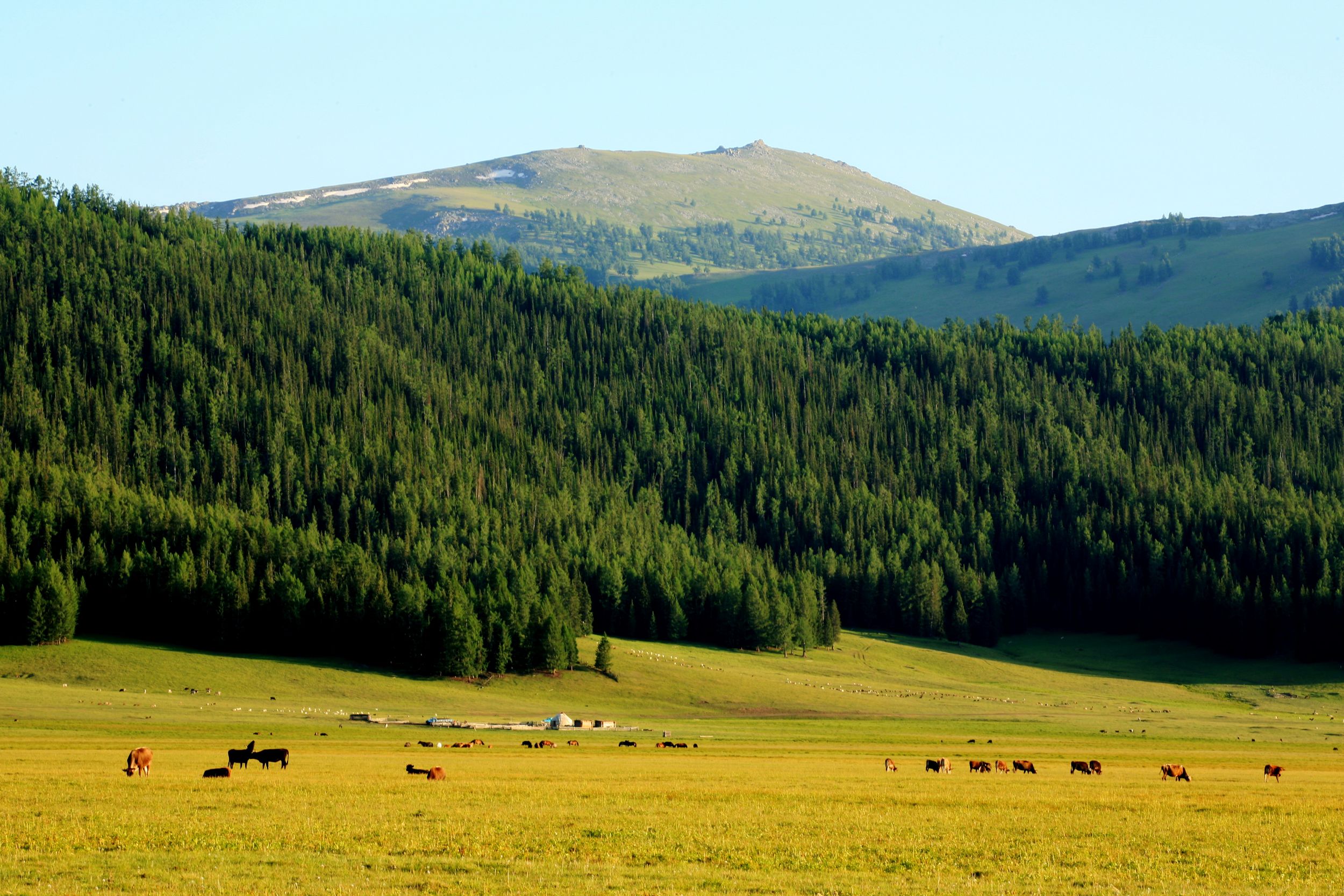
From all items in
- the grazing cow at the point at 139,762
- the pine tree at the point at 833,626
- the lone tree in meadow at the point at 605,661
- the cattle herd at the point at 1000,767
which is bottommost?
the pine tree at the point at 833,626

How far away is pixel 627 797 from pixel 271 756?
19.2 meters

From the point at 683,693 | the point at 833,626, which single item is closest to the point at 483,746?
the point at 683,693

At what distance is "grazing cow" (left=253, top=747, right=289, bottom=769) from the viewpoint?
59.4 metres

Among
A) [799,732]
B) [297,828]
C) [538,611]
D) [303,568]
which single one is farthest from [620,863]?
[303,568]

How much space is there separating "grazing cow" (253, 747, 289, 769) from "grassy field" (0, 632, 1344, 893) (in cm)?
126

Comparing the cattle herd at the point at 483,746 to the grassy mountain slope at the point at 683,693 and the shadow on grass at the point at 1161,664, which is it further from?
the shadow on grass at the point at 1161,664

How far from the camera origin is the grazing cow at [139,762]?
53406 mm

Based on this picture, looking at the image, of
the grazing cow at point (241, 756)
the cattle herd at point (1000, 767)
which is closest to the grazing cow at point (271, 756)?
the grazing cow at point (241, 756)

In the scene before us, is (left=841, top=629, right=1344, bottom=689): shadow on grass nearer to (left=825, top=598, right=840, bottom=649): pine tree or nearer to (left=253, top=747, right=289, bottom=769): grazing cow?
(left=825, top=598, right=840, bottom=649): pine tree

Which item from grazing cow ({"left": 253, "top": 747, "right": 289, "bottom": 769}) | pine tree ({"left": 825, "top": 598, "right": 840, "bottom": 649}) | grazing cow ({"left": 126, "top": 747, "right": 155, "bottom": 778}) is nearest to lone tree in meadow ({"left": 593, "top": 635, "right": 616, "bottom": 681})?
pine tree ({"left": 825, "top": 598, "right": 840, "bottom": 649})

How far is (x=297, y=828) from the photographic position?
37.8 metres

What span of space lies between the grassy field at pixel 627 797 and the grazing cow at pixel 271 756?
1259 mm

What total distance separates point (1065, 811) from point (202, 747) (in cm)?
4750

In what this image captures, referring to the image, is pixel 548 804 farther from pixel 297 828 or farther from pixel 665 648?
pixel 665 648
